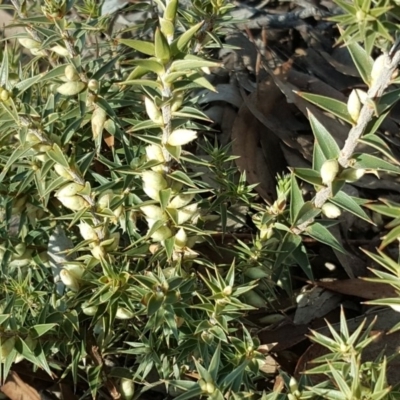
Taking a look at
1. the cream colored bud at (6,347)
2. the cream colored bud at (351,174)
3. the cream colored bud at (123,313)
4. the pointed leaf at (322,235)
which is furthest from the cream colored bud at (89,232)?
the cream colored bud at (351,174)

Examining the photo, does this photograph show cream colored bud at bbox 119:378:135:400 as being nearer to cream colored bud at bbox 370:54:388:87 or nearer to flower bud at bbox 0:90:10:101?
flower bud at bbox 0:90:10:101

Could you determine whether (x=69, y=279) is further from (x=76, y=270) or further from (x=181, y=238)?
(x=181, y=238)

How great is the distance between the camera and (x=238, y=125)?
9.39 ft

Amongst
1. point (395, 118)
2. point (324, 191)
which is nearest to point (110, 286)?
point (324, 191)

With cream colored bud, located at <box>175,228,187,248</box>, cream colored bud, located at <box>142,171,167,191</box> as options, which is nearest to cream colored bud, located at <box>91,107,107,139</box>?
cream colored bud, located at <box>142,171,167,191</box>

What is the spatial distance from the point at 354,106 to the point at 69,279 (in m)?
0.94

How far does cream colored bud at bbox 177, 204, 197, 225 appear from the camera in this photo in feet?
5.75

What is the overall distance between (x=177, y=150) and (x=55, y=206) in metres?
0.75

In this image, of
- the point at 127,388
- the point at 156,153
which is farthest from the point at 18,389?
the point at 156,153

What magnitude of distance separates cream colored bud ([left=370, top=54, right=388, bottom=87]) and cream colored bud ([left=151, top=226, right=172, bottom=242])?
2.34 feet

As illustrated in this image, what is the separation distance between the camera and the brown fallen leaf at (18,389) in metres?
2.29

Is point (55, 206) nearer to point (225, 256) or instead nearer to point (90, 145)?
point (90, 145)

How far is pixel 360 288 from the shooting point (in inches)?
94.3

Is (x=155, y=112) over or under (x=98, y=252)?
over
